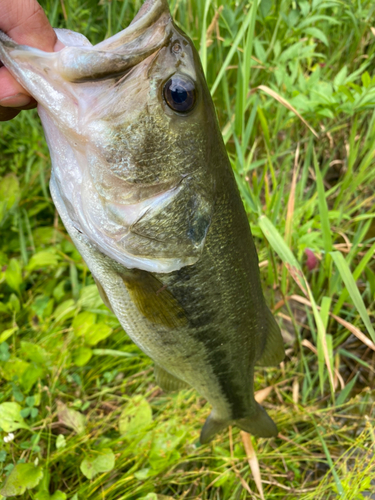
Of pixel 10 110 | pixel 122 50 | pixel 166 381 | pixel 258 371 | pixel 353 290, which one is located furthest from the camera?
pixel 258 371

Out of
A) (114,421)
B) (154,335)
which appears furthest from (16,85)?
(114,421)

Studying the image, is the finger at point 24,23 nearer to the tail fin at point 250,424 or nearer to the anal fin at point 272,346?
the anal fin at point 272,346

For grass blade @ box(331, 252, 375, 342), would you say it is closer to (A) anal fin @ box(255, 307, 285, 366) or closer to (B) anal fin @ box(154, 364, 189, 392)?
(A) anal fin @ box(255, 307, 285, 366)

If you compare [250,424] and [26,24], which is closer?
[26,24]

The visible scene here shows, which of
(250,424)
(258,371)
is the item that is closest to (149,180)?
(250,424)

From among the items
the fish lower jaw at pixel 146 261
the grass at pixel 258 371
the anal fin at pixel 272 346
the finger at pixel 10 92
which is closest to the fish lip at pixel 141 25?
the finger at pixel 10 92

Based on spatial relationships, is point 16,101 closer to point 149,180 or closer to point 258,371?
point 149,180

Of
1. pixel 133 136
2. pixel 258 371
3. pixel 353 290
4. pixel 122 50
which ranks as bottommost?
pixel 258 371

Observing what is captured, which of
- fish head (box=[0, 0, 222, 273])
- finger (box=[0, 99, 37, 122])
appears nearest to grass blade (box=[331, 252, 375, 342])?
fish head (box=[0, 0, 222, 273])
